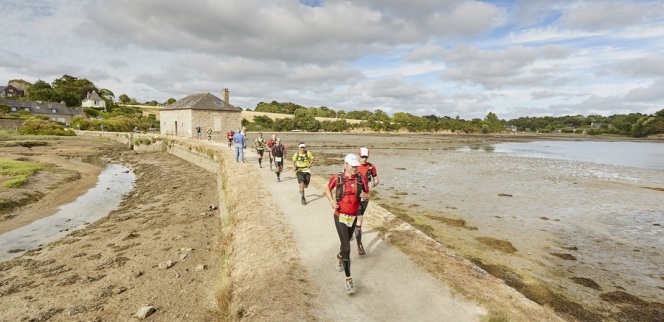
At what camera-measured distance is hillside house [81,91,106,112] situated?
270 ft

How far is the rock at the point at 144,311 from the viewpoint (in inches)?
233

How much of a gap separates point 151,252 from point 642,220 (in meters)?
18.5

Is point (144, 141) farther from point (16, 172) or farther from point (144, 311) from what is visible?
point (144, 311)

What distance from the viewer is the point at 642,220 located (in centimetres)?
1305

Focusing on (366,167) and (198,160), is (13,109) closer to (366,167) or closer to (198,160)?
(198,160)

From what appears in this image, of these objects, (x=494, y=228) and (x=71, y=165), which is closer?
(x=494, y=228)

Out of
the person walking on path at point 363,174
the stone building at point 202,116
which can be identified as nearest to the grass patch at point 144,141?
the stone building at point 202,116

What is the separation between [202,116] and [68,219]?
26.6 metres

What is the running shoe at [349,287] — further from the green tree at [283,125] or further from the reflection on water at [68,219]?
the green tree at [283,125]

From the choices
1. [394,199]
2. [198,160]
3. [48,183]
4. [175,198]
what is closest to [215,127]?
[198,160]

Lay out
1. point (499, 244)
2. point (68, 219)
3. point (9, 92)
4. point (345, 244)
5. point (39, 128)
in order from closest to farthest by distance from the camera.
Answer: point (345, 244) < point (499, 244) < point (68, 219) < point (39, 128) < point (9, 92)

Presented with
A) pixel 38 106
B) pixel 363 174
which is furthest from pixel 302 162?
pixel 38 106

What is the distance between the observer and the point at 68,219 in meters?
12.5

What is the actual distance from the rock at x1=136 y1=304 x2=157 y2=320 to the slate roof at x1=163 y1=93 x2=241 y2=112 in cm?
3399
